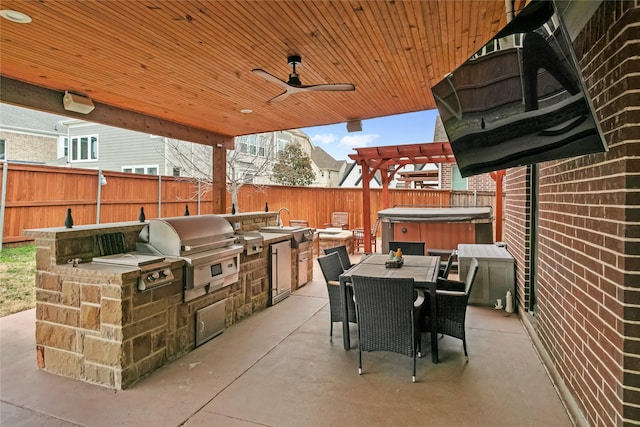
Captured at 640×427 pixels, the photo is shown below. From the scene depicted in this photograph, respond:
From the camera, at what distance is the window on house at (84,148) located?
12969mm

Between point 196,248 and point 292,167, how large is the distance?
1248 centimetres

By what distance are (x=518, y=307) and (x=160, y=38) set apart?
519 cm

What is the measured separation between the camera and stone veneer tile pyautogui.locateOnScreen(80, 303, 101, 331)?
2859 mm

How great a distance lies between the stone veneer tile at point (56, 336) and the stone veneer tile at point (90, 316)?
0.55 ft

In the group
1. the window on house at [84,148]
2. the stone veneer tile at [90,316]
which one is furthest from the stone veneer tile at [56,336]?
the window on house at [84,148]

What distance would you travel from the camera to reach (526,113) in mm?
1868

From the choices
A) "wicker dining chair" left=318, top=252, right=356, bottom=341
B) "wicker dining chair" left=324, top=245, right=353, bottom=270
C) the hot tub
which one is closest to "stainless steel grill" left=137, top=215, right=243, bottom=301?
"wicker dining chair" left=318, top=252, right=356, bottom=341

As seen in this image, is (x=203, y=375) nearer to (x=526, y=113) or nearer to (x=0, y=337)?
(x=0, y=337)

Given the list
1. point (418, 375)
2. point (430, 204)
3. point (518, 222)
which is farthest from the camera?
point (430, 204)

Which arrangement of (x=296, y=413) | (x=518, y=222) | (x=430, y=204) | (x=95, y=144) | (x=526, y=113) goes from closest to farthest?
(x=526, y=113), (x=296, y=413), (x=518, y=222), (x=430, y=204), (x=95, y=144)

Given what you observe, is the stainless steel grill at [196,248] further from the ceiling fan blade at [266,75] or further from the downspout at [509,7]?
the downspout at [509,7]

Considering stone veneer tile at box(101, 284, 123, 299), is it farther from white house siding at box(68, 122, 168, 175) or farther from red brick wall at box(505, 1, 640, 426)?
white house siding at box(68, 122, 168, 175)

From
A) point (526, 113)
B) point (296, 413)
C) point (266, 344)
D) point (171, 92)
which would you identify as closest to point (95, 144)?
point (171, 92)

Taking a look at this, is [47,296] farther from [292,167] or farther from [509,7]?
[292,167]
